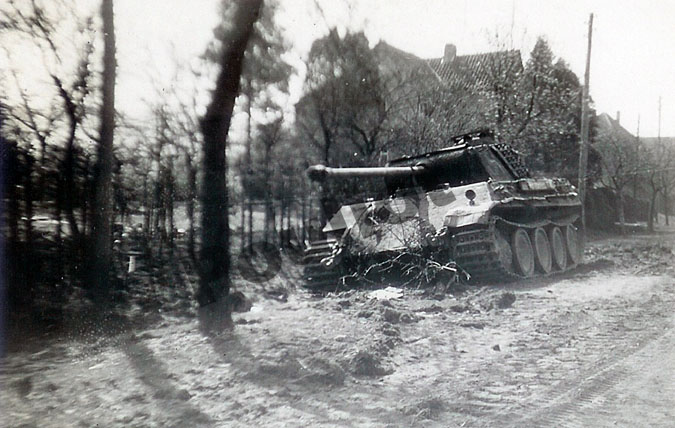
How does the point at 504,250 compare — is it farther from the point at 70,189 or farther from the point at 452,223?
the point at 70,189

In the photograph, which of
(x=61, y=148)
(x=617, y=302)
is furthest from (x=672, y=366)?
(x=61, y=148)

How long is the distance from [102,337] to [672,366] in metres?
5.40

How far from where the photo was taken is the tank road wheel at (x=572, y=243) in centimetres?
1326

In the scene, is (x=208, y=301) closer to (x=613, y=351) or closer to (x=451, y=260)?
(x=451, y=260)

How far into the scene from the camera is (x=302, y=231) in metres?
14.4

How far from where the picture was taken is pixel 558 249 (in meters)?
12.4

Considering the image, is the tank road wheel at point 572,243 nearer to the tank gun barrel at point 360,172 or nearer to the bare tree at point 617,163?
the tank gun barrel at point 360,172

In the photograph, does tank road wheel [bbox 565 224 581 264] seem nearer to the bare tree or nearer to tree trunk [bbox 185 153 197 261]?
tree trunk [bbox 185 153 197 261]

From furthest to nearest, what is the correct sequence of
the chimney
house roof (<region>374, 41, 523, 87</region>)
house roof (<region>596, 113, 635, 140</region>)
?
house roof (<region>596, 113, 635, 140</region>), the chimney, house roof (<region>374, 41, 523, 87</region>)

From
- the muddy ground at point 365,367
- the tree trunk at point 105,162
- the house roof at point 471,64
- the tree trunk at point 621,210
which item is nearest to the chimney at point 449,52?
the house roof at point 471,64

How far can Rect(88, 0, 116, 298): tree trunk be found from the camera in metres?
8.25

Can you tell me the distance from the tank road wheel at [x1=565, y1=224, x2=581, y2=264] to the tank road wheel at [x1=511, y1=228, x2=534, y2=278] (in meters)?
2.64

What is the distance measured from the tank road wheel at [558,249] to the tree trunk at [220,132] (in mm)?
7422

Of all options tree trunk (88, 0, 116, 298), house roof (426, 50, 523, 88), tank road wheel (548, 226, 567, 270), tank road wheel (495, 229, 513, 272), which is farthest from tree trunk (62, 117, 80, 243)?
house roof (426, 50, 523, 88)
